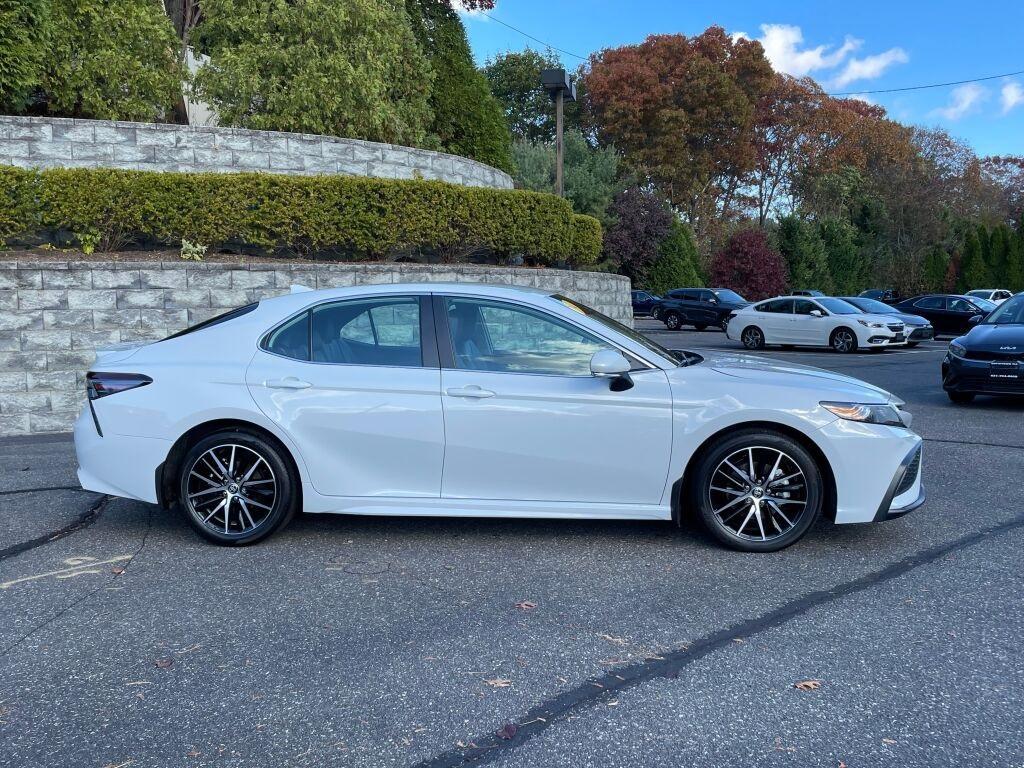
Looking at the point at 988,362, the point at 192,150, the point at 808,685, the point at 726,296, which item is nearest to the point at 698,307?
the point at 726,296

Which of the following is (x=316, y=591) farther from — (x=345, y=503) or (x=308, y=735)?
(x=308, y=735)

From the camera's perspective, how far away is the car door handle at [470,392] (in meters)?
4.87

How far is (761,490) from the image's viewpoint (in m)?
4.82

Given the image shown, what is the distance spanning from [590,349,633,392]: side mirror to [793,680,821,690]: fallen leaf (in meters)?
1.90

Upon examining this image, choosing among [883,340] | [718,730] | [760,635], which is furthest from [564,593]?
[883,340]

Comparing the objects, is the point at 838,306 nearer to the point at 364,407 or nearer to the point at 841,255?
the point at 364,407

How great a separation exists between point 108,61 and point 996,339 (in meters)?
12.3

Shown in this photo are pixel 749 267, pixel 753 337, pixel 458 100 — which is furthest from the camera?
pixel 749 267

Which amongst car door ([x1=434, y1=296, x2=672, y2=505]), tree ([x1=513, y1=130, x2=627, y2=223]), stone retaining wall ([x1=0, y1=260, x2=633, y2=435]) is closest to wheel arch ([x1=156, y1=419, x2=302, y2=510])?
car door ([x1=434, y1=296, x2=672, y2=505])

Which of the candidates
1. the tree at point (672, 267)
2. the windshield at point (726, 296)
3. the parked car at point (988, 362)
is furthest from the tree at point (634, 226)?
the parked car at point (988, 362)

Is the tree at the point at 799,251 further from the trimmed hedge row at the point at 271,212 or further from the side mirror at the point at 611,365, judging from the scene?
the side mirror at the point at 611,365

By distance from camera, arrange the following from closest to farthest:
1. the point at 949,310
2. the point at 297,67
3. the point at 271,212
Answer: the point at 271,212 < the point at 297,67 < the point at 949,310

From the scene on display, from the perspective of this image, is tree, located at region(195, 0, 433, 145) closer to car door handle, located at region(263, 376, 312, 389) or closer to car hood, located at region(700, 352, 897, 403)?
car door handle, located at region(263, 376, 312, 389)

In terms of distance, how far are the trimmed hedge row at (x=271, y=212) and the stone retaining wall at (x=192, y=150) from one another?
884mm
